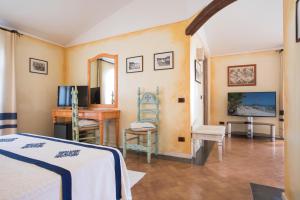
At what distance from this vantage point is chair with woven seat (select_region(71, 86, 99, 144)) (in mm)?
2801

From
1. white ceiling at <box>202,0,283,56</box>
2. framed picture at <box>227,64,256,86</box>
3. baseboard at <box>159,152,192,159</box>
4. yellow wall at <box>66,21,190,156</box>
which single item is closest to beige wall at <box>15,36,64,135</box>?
yellow wall at <box>66,21,190,156</box>

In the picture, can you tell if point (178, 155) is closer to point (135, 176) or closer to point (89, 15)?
point (135, 176)

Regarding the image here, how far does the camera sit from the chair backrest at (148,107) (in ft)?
10.2

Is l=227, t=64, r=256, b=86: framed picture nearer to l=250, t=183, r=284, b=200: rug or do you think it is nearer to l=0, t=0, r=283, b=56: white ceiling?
l=0, t=0, r=283, b=56: white ceiling

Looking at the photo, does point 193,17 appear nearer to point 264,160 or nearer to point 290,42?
point 290,42

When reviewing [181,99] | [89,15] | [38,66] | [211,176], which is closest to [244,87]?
[181,99]

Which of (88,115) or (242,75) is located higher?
(242,75)

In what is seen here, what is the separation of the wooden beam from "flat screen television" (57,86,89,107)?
2528 mm

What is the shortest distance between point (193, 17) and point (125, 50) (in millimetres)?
1447

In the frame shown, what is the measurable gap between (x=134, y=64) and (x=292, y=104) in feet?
8.50

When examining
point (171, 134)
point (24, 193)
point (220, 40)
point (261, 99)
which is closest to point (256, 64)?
point (261, 99)

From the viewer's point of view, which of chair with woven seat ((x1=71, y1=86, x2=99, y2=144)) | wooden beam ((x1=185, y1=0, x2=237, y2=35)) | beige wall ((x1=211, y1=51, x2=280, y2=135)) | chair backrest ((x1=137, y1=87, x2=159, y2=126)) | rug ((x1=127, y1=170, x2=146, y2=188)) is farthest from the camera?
beige wall ((x1=211, y1=51, x2=280, y2=135))

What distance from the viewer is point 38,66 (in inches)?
148

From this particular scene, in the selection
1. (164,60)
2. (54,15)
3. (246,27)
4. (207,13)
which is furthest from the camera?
(246,27)
